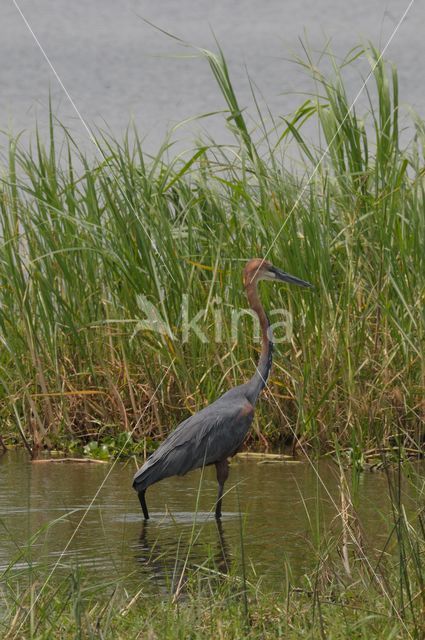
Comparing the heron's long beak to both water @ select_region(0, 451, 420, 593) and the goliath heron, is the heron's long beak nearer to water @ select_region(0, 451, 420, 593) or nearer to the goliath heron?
the goliath heron

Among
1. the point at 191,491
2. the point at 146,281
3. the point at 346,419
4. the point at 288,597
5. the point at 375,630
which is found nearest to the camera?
the point at 375,630

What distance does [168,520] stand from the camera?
5500mm

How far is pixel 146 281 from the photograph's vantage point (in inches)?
283

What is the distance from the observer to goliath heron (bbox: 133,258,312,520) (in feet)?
18.3

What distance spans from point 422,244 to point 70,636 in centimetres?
417

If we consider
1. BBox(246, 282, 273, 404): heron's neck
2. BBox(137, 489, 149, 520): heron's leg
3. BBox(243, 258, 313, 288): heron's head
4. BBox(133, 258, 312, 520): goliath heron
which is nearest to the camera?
BBox(137, 489, 149, 520): heron's leg

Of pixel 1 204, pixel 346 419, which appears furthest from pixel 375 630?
pixel 1 204

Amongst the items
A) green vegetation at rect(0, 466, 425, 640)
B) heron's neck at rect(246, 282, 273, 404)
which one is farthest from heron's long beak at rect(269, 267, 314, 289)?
green vegetation at rect(0, 466, 425, 640)

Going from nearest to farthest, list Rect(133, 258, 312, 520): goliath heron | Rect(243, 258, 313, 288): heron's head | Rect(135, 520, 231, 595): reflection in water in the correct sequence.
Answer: Rect(135, 520, 231, 595): reflection in water < Rect(133, 258, 312, 520): goliath heron < Rect(243, 258, 313, 288): heron's head

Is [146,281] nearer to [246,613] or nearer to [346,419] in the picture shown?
[346,419]

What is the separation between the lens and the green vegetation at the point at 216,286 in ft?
22.2

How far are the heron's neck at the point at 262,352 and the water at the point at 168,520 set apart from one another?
50cm

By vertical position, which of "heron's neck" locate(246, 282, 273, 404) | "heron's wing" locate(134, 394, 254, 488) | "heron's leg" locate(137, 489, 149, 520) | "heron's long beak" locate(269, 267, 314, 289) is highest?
"heron's long beak" locate(269, 267, 314, 289)

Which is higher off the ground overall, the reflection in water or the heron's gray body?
the heron's gray body
